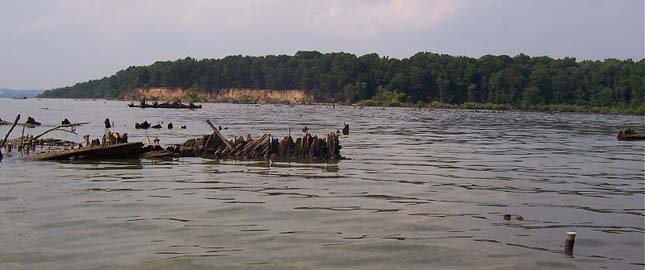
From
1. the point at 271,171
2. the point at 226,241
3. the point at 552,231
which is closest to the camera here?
the point at 226,241

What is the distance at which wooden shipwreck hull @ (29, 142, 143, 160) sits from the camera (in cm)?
2483

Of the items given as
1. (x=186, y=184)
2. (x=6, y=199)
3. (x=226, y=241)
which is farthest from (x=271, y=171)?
(x=226, y=241)

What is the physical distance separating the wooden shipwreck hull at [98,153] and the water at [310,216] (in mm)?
757

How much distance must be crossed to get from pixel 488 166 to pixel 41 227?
1919 cm

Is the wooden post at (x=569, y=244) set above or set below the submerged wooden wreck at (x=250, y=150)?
below

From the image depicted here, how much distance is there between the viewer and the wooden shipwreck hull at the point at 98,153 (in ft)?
81.5

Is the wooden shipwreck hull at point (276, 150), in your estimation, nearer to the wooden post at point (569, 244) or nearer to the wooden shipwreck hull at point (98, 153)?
the wooden shipwreck hull at point (98, 153)

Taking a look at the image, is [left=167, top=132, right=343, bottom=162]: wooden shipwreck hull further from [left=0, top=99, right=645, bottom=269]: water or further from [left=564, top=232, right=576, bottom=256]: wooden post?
[left=564, top=232, right=576, bottom=256]: wooden post

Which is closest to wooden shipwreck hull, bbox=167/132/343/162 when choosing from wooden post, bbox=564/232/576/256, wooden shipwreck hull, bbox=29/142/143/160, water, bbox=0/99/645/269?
water, bbox=0/99/645/269

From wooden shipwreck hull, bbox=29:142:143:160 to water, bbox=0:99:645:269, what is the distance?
29.8 inches

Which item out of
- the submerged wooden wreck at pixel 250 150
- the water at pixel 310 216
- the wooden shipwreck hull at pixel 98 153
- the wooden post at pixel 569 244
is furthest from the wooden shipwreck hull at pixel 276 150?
the wooden post at pixel 569 244

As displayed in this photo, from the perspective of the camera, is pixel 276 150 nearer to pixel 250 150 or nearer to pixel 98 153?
pixel 250 150

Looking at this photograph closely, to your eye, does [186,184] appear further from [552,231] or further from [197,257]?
[552,231]

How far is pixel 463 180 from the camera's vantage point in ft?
72.1
